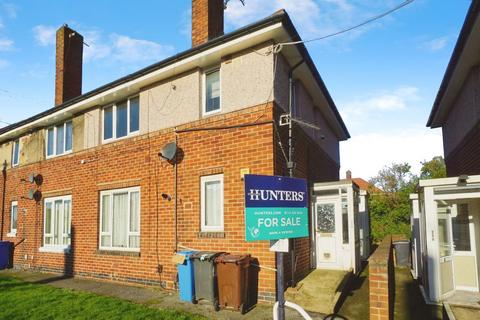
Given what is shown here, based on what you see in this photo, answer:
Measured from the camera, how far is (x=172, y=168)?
9.36m

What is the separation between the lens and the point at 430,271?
766 centimetres

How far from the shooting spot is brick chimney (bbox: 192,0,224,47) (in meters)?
9.99

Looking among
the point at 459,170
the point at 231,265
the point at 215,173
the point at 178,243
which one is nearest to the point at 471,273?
the point at 459,170

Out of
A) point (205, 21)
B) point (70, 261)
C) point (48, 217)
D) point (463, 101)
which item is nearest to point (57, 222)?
point (48, 217)

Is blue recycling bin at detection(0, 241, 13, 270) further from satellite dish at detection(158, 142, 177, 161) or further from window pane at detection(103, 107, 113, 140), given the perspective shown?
satellite dish at detection(158, 142, 177, 161)

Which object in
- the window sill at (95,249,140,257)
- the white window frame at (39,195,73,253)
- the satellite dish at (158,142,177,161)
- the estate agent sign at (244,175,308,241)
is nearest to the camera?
the estate agent sign at (244,175,308,241)

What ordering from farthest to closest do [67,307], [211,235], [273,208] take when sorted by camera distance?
1. [211,235]
2. [67,307]
3. [273,208]

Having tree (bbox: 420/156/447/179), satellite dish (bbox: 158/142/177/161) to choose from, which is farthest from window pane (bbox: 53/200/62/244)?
tree (bbox: 420/156/447/179)

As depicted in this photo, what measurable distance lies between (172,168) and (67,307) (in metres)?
3.93

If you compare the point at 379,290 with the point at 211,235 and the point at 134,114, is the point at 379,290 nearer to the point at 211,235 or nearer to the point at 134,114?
the point at 211,235

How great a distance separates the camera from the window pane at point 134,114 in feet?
35.2

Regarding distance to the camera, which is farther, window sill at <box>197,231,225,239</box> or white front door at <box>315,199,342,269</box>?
white front door at <box>315,199,342,269</box>

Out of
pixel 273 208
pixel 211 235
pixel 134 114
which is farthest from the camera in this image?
pixel 134 114

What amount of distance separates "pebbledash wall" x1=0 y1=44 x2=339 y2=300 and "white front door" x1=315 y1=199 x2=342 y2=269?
2.11 ft
